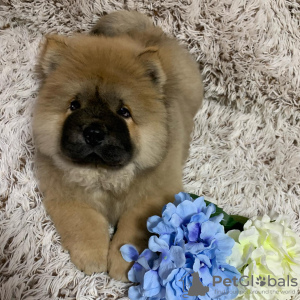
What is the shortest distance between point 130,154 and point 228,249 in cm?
49

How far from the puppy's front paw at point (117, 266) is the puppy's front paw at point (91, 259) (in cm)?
3

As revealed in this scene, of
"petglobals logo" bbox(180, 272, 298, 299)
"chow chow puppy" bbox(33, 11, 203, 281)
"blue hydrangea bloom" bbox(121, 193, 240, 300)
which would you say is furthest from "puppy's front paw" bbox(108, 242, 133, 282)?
"petglobals logo" bbox(180, 272, 298, 299)

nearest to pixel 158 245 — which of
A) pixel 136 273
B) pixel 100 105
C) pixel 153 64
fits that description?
pixel 136 273

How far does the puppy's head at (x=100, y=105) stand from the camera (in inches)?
46.4

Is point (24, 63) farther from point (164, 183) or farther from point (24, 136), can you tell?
point (164, 183)

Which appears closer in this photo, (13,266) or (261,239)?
(261,239)

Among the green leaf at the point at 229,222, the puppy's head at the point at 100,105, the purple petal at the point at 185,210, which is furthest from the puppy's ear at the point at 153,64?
the green leaf at the point at 229,222

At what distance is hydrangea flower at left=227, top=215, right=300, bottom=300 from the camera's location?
1.21 m

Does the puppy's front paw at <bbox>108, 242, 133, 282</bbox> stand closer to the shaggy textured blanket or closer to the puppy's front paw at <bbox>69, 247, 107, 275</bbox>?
the puppy's front paw at <bbox>69, 247, 107, 275</bbox>

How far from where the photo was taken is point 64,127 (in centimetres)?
122

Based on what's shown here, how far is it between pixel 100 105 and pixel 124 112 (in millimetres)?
102

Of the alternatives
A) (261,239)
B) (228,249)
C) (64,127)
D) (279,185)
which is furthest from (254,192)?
(64,127)

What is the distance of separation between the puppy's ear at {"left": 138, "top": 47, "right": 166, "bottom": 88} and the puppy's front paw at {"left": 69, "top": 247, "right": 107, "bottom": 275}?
2.51 ft

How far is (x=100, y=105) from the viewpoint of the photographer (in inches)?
47.3
